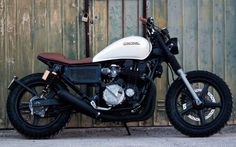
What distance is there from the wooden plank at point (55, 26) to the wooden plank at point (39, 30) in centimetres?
5

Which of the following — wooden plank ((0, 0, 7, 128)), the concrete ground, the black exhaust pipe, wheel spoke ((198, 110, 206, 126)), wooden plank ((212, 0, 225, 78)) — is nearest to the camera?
the concrete ground

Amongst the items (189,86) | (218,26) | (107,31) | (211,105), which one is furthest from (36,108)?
(218,26)

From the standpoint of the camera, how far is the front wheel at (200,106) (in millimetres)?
7609

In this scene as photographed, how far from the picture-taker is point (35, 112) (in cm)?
762

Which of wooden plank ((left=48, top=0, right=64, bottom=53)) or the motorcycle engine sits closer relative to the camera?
the motorcycle engine

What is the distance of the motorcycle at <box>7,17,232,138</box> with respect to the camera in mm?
7578

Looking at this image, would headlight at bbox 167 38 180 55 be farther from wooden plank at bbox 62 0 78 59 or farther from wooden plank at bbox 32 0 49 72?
wooden plank at bbox 32 0 49 72

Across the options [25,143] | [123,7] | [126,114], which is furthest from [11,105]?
[123,7]

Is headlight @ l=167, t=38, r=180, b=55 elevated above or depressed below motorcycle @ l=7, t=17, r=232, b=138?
above

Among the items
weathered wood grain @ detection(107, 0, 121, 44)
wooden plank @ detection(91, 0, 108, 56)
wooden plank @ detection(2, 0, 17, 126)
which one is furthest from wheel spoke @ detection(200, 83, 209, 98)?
wooden plank @ detection(2, 0, 17, 126)

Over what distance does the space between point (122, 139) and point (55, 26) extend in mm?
1707

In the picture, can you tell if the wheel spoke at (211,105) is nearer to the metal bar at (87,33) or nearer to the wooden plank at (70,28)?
the metal bar at (87,33)

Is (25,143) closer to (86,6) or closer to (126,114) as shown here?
(126,114)

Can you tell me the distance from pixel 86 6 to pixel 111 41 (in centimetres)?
54
